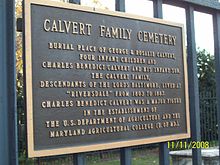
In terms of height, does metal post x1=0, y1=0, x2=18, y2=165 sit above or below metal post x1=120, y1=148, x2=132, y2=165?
above

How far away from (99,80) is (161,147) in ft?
4.25

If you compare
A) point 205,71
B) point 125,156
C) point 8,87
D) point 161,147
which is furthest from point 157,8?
point 205,71

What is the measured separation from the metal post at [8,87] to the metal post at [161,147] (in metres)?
1.85

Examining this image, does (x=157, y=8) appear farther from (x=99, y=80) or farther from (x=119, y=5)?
(x=99, y=80)

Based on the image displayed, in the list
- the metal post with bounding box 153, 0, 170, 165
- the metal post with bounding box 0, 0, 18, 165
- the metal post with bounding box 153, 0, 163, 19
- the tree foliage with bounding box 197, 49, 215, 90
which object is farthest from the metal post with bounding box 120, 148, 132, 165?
the tree foliage with bounding box 197, 49, 215, 90

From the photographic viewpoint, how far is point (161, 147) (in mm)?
4582

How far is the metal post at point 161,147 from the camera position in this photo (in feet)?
15.0

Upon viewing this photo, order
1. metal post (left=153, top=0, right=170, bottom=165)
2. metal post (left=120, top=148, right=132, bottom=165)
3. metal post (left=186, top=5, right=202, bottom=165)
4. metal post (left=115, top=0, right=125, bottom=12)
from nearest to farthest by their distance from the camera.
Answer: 1. metal post (left=120, top=148, right=132, bottom=165)
2. metal post (left=115, top=0, right=125, bottom=12)
3. metal post (left=153, top=0, right=170, bottom=165)
4. metal post (left=186, top=5, right=202, bottom=165)

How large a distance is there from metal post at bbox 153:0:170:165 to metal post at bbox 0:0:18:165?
1.85 meters

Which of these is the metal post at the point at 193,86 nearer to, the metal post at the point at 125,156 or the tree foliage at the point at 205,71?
the metal post at the point at 125,156

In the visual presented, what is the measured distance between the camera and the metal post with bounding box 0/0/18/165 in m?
3.37

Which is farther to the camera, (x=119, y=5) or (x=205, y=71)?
(x=205, y=71)

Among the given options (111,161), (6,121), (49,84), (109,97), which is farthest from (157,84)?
(111,161)

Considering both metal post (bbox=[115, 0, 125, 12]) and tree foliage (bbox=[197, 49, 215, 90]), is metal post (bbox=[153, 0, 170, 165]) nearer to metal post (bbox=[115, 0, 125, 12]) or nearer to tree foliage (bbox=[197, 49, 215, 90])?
→ metal post (bbox=[115, 0, 125, 12])
